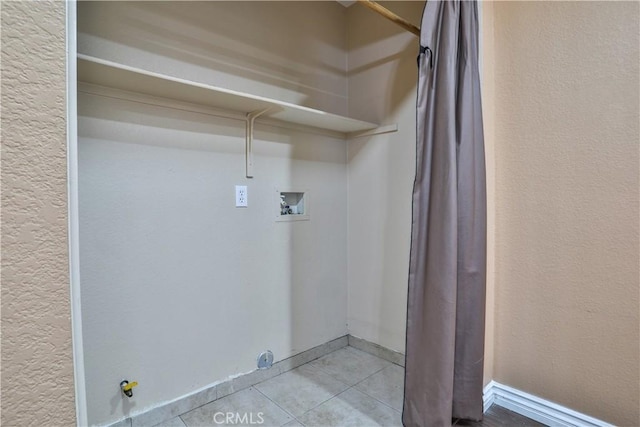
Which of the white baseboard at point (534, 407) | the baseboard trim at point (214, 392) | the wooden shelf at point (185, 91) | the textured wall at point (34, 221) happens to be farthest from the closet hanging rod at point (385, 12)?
the baseboard trim at point (214, 392)

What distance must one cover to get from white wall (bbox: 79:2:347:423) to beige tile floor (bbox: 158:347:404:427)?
159 millimetres

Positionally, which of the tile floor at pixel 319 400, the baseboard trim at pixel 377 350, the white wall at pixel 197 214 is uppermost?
the white wall at pixel 197 214

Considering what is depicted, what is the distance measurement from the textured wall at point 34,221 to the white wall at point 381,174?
1943 mm

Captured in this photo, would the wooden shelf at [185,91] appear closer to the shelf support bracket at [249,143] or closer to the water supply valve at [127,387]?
the shelf support bracket at [249,143]

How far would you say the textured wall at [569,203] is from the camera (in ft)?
4.54

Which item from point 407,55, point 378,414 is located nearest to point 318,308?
point 378,414

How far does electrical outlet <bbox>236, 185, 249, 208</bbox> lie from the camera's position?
1896mm

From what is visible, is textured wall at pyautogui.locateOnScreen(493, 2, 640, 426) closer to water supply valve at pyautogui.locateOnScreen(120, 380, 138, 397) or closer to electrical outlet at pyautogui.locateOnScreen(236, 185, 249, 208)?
electrical outlet at pyautogui.locateOnScreen(236, 185, 249, 208)

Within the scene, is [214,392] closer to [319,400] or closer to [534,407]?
[319,400]

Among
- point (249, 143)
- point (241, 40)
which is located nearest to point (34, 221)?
point (249, 143)

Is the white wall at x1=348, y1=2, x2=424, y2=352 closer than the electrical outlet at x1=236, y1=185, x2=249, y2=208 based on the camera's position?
No

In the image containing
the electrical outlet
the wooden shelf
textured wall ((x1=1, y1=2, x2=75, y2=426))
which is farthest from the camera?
the electrical outlet

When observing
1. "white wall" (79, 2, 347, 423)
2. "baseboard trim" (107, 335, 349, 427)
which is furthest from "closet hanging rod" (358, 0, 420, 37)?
"baseboard trim" (107, 335, 349, 427)

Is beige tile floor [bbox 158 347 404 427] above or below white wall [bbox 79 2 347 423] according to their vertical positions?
below
